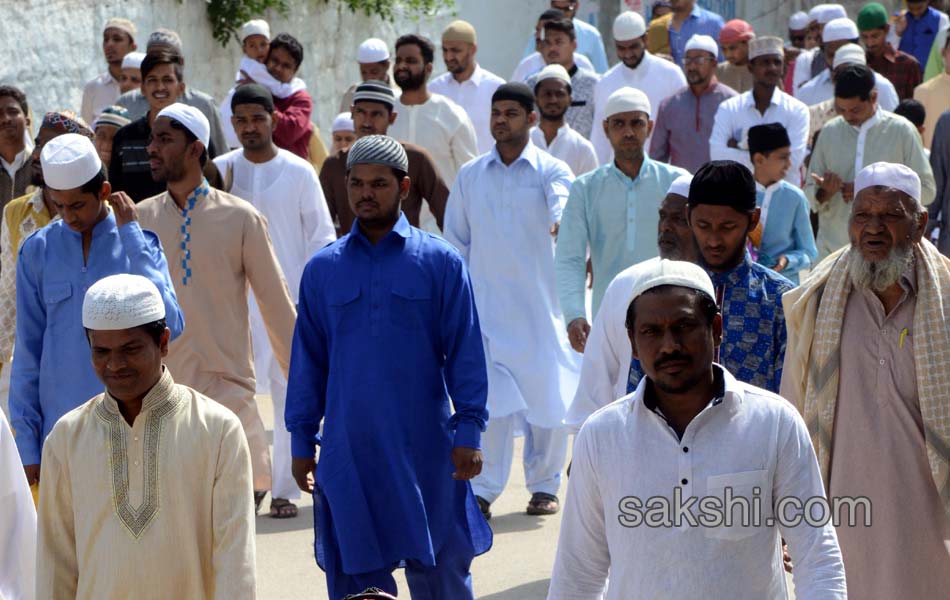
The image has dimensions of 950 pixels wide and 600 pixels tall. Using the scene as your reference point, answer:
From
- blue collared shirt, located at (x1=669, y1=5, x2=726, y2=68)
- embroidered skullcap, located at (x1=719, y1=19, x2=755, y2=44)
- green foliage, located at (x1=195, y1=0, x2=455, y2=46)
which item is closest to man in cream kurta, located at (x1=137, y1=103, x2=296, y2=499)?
embroidered skullcap, located at (x1=719, y1=19, x2=755, y2=44)

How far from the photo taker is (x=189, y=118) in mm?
7402

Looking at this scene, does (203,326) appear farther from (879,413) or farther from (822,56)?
(822,56)

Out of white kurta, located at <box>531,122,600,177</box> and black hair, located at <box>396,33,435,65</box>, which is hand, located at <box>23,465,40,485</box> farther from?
black hair, located at <box>396,33,435,65</box>

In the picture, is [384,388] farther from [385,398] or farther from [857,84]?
[857,84]

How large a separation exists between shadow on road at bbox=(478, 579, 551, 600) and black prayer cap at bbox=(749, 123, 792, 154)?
103 inches

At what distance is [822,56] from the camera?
16.5 metres

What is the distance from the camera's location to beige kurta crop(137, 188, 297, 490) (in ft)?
24.4

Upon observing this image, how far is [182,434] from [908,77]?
11.5 metres

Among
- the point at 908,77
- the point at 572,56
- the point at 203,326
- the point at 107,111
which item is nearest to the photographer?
the point at 203,326

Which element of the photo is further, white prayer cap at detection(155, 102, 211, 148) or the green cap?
the green cap

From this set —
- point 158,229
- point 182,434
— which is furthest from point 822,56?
point 182,434

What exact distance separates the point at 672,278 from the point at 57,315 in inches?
120

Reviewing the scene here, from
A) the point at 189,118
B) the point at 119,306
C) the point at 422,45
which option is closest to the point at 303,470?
the point at 119,306

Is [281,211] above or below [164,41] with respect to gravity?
below
